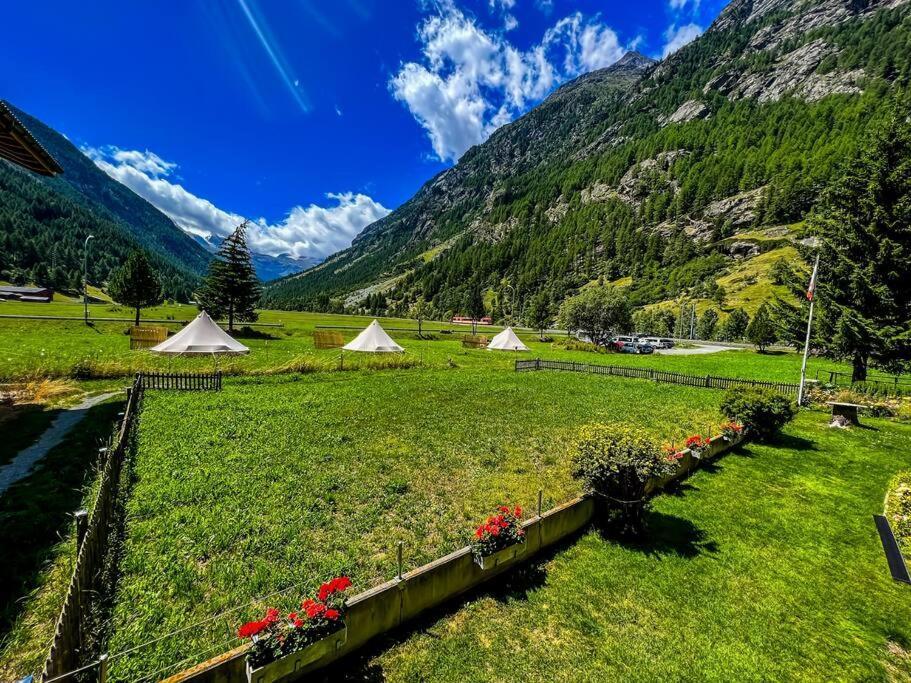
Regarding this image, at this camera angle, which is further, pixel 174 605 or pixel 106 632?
pixel 174 605

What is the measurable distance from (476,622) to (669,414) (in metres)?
16.2

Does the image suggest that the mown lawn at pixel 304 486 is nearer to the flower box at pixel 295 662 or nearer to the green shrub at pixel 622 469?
the flower box at pixel 295 662

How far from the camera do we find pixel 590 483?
8.05 m

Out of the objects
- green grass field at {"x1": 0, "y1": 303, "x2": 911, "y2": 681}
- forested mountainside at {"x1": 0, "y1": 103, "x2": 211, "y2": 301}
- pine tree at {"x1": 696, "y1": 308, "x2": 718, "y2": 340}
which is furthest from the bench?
forested mountainside at {"x1": 0, "y1": 103, "x2": 211, "y2": 301}

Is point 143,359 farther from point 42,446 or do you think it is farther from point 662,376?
point 662,376

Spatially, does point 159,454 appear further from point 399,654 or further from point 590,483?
point 590,483

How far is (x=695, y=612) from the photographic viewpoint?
18.8 feet

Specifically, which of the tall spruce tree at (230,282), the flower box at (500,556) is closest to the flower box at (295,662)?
the flower box at (500,556)

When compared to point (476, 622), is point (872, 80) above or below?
above

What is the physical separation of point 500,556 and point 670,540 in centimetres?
435

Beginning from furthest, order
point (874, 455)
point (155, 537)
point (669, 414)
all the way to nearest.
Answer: point (669, 414)
point (874, 455)
point (155, 537)

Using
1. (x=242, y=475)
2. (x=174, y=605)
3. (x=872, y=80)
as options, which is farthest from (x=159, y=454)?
(x=872, y=80)

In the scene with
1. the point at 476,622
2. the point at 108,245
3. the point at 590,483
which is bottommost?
the point at 476,622

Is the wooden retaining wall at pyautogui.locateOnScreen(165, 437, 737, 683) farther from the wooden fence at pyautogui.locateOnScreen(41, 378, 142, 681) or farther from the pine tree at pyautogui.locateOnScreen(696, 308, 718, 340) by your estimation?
the pine tree at pyautogui.locateOnScreen(696, 308, 718, 340)
